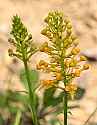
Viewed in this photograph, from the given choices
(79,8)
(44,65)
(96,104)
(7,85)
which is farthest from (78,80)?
(44,65)

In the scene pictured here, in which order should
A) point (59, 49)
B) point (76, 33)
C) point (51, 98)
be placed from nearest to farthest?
point (59, 49) → point (51, 98) → point (76, 33)

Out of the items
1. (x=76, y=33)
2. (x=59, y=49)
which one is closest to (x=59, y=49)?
(x=59, y=49)

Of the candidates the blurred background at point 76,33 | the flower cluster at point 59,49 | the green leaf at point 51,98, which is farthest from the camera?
the blurred background at point 76,33

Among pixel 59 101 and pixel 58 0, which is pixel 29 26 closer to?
pixel 58 0

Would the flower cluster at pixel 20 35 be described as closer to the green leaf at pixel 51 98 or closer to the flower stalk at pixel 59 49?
the flower stalk at pixel 59 49

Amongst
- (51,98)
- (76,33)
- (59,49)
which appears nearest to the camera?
(59,49)

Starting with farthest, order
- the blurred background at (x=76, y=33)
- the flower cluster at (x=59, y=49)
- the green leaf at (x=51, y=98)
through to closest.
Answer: the blurred background at (x=76, y=33)
the green leaf at (x=51, y=98)
the flower cluster at (x=59, y=49)

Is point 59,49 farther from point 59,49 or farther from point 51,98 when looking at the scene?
point 51,98

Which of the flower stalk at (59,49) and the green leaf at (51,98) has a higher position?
the flower stalk at (59,49)

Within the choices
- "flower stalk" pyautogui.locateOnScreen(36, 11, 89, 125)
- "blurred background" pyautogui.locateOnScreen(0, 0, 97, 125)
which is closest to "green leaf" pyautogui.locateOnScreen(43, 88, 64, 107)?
"blurred background" pyautogui.locateOnScreen(0, 0, 97, 125)

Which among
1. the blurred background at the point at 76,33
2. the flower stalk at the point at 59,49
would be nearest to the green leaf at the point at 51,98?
the blurred background at the point at 76,33
